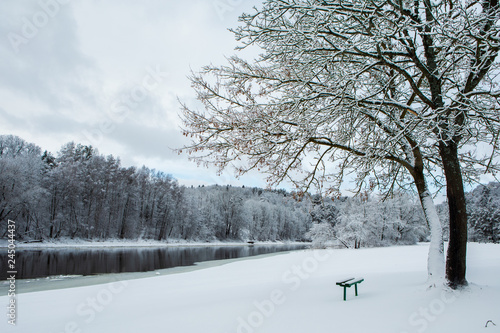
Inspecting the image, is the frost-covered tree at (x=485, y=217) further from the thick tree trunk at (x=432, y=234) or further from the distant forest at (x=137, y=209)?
the thick tree trunk at (x=432, y=234)

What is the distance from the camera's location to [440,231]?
21.1 feet

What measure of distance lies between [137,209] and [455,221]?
54002 millimetres

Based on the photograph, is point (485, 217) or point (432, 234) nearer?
point (432, 234)

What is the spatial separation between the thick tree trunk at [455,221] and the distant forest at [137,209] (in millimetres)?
14108

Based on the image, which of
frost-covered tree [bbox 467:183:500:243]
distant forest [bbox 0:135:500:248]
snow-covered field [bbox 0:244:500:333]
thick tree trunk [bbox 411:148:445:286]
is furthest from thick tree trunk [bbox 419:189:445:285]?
frost-covered tree [bbox 467:183:500:243]

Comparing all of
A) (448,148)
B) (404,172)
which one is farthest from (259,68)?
(404,172)

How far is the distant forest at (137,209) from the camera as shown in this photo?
34.8 meters

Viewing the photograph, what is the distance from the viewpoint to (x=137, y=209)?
5334cm

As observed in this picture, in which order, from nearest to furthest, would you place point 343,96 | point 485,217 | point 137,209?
point 343,96
point 485,217
point 137,209

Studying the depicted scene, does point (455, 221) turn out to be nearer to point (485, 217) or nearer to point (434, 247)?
point (434, 247)

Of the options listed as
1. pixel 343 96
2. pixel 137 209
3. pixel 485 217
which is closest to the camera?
pixel 343 96

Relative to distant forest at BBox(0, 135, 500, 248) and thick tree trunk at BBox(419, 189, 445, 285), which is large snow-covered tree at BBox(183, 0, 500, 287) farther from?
distant forest at BBox(0, 135, 500, 248)

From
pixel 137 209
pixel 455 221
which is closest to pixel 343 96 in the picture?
pixel 455 221

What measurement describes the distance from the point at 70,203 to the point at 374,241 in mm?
42917
